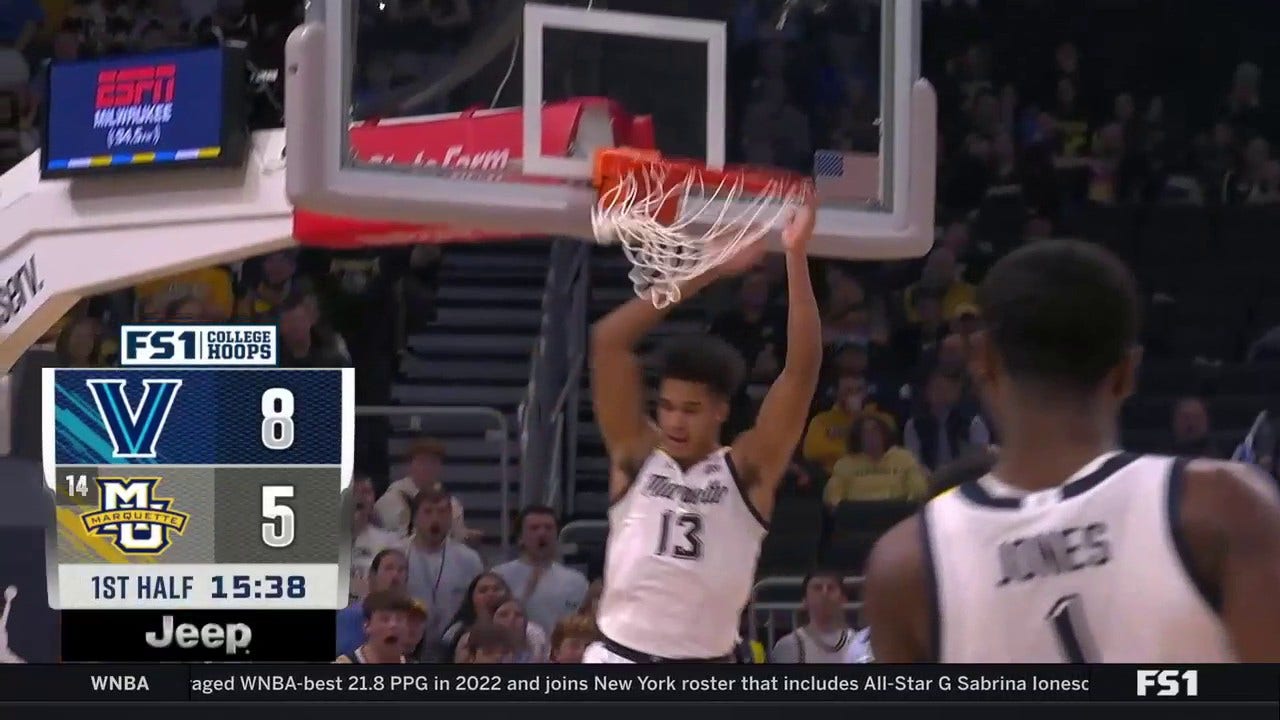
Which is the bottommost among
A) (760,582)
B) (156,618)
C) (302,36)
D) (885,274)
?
(760,582)

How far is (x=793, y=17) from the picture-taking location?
23.7 feet

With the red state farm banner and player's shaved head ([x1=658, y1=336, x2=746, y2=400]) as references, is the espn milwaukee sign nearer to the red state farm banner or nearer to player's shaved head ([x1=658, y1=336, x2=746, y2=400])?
the red state farm banner

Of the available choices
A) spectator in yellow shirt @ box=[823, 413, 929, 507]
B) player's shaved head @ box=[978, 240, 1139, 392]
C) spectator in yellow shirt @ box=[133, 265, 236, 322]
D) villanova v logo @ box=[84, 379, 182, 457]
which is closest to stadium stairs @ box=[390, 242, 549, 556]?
spectator in yellow shirt @ box=[133, 265, 236, 322]

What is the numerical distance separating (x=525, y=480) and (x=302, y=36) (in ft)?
11.3

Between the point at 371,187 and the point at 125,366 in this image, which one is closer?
the point at 371,187

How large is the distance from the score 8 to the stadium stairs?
1893mm

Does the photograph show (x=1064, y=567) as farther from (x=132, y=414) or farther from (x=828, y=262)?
(x=828, y=262)

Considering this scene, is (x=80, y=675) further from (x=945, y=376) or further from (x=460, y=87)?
(x=945, y=376)

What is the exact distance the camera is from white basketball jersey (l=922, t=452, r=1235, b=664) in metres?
1.74

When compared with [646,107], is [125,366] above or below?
below

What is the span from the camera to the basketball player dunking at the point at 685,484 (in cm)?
351

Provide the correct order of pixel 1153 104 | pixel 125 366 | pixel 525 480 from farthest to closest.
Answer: pixel 1153 104, pixel 525 480, pixel 125 366

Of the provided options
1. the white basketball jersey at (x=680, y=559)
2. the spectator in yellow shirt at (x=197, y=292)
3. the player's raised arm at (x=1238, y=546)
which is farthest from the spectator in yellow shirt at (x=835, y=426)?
the player's raised arm at (x=1238, y=546)

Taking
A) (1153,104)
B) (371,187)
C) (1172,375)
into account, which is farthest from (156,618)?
(1153,104)
